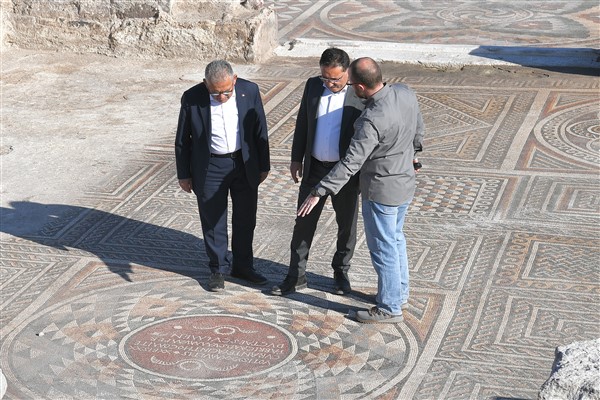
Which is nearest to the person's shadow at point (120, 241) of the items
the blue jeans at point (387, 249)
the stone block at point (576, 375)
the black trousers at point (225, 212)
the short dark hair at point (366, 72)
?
the black trousers at point (225, 212)

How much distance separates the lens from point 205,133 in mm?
6055

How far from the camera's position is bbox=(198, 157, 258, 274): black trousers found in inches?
241

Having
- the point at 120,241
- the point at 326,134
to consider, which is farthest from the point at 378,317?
the point at 120,241

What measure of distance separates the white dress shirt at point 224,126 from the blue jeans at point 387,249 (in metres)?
0.91

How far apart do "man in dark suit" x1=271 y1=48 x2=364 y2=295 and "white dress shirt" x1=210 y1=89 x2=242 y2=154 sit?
37 centimetres

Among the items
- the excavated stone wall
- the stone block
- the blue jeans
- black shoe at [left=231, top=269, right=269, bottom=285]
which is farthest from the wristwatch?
the excavated stone wall

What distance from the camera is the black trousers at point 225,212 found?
6117 millimetres

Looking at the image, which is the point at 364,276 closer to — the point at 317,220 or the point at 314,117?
the point at 317,220

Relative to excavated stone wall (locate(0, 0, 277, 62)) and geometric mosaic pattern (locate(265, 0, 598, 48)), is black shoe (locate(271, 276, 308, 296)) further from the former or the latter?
geometric mosaic pattern (locate(265, 0, 598, 48))

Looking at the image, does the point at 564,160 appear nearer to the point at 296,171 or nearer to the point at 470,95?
the point at 470,95

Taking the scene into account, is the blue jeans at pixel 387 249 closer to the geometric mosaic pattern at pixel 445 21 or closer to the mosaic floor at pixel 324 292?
the mosaic floor at pixel 324 292

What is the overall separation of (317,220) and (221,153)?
64cm

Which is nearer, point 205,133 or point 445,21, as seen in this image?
point 205,133

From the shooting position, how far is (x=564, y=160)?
327 inches
